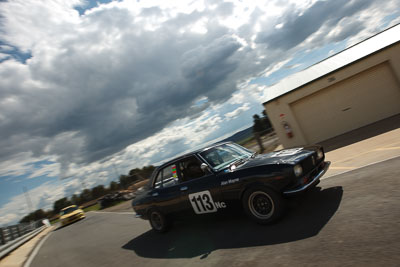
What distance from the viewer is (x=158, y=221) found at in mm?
6492

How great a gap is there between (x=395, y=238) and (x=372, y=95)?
1254cm

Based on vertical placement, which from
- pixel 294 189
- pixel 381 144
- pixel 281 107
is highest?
pixel 281 107

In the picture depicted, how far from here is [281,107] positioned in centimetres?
1450

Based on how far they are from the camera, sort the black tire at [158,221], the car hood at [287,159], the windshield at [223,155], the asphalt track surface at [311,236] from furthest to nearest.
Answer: the black tire at [158,221] → the windshield at [223,155] → the car hood at [287,159] → the asphalt track surface at [311,236]

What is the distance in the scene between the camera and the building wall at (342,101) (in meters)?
12.9

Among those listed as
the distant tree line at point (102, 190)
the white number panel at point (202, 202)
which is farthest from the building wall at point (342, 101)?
the distant tree line at point (102, 190)

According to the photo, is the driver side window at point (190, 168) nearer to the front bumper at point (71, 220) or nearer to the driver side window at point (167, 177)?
the driver side window at point (167, 177)

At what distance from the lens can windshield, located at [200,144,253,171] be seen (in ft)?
17.2

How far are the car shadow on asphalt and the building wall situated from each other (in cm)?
933

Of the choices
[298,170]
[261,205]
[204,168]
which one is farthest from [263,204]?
[204,168]

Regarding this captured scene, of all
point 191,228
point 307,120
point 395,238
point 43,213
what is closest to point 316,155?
point 395,238

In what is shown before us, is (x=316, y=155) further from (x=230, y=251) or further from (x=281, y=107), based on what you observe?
(x=281, y=107)

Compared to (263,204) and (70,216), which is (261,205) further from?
(70,216)

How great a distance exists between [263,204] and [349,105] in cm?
1141
